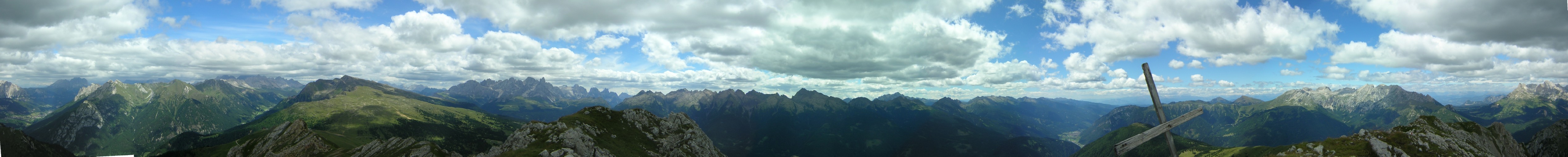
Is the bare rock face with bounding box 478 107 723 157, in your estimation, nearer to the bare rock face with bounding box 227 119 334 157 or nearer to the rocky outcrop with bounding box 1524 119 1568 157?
the bare rock face with bounding box 227 119 334 157

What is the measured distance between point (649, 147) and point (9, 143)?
195 m

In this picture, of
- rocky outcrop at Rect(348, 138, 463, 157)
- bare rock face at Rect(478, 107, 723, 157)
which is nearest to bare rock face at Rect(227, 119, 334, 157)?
rocky outcrop at Rect(348, 138, 463, 157)

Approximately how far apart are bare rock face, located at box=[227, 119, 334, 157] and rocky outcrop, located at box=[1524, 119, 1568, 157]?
9047 inches

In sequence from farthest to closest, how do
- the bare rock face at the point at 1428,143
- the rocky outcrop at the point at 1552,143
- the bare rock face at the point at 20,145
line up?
the bare rock face at the point at 20,145, the rocky outcrop at the point at 1552,143, the bare rock face at the point at 1428,143

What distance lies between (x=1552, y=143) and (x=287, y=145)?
250m

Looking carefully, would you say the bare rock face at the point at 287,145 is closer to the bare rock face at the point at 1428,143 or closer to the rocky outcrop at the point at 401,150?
the rocky outcrop at the point at 401,150

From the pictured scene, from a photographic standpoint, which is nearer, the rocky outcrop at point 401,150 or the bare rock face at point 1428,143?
the bare rock face at point 1428,143

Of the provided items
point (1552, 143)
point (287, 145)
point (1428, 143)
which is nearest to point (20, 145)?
point (287, 145)

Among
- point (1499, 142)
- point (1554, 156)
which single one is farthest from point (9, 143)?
point (1554, 156)

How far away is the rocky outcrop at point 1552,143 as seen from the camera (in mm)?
73750

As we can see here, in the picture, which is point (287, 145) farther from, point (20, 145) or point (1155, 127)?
point (1155, 127)

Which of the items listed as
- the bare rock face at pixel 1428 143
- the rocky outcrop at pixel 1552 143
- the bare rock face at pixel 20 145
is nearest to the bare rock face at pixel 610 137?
the bare rock face at pixel 1428 143

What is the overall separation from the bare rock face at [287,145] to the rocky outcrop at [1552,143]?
229805 millimetres

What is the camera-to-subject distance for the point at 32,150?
168 meters
